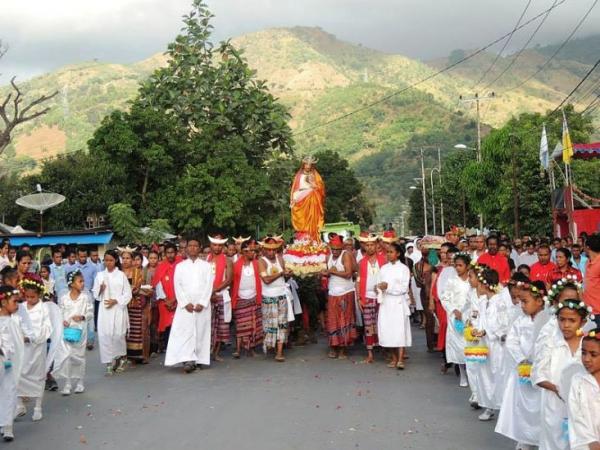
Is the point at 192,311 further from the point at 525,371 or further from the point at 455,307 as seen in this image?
the point at 525,371

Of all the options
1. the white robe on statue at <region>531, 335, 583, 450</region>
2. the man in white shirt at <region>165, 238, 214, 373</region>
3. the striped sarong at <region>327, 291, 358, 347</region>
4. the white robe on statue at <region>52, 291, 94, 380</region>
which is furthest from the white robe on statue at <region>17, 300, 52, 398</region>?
the white robe on statue at <region>531, 335, 583, 450</region>

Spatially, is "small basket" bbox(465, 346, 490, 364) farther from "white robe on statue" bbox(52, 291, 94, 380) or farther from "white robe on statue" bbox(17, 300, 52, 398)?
"white robe on statue" bbox(52, 291, 94, 380)

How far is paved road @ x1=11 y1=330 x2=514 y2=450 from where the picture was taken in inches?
319

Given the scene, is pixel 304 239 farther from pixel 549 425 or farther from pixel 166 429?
pixel 549 425

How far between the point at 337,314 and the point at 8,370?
641cm

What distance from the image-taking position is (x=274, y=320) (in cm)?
1367

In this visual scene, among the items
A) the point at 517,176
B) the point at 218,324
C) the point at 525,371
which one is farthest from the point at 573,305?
the point at 517,176

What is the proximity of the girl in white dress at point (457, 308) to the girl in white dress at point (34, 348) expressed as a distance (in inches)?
194

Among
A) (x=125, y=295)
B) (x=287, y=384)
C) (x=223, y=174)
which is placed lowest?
(x=287, y=384)

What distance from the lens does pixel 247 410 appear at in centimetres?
951

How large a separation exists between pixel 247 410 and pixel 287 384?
1764 millimetres

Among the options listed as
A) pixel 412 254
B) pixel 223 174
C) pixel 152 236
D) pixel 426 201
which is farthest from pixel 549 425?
pixel 426 201

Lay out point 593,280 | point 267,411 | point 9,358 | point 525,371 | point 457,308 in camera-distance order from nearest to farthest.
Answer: point 525,371 < point 9,358 < point 593,280 < point 267,411 < point 457,308

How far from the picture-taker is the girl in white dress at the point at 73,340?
35.7 ft
